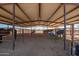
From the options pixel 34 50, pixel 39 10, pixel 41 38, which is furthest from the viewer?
pixel 41 38


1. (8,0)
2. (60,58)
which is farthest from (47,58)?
(8,0)

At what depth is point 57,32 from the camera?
7906 mm

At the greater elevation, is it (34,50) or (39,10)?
(39,10)

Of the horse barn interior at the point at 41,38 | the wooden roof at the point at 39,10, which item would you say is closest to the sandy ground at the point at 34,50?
the horse barn interior at the point at 41,38

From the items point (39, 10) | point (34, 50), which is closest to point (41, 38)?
point (39, 10)

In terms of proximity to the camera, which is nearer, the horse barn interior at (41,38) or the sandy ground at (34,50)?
the sandy ground at (34,50)

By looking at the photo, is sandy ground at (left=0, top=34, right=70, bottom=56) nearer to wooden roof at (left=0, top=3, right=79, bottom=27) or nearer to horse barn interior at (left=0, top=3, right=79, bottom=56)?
horse barn interior at (left=0, top=3, right=79, bottom=56)

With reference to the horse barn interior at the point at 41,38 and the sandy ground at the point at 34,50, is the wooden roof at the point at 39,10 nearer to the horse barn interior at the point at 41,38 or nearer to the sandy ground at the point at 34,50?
the horse barn interior at the point at 41,38

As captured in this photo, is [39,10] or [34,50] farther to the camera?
[39,10]

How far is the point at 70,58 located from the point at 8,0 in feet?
7.22

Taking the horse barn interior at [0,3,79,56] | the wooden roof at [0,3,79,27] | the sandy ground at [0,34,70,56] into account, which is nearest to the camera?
the sandy ground at [0,34,70,56]

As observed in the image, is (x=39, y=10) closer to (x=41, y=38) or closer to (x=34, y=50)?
(x=41, y=38)

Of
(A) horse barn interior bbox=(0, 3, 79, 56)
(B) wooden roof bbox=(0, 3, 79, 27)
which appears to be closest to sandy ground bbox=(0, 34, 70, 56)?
(A) horse barn interior bbox=(0, 3, 79, 56)

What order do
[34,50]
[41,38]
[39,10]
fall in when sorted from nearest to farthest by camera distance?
[34,50] → [39,10] → [41,38]
